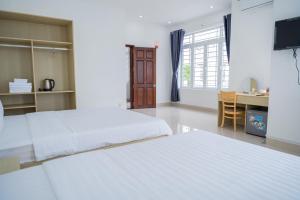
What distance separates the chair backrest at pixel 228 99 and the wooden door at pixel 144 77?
3159mm

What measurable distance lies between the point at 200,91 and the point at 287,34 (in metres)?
3.71

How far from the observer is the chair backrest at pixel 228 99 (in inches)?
165

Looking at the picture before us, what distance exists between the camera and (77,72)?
4.14 metres

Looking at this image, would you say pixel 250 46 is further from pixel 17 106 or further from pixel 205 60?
pixel 17 106

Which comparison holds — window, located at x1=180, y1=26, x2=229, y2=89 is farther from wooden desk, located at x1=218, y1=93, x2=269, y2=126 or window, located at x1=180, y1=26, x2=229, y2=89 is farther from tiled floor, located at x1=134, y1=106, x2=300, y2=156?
wooden desk, located at x1=218, y1=93, x2=269, y2=126

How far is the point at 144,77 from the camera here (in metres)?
6.94

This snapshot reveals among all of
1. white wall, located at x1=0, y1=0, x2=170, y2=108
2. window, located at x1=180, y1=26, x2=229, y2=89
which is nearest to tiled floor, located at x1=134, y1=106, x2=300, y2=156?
window, located at x1=180, y1=26, x2=229, y2=89

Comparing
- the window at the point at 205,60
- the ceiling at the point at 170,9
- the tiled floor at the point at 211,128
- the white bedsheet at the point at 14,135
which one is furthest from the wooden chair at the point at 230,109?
the white bedsheet at the point at 14,135

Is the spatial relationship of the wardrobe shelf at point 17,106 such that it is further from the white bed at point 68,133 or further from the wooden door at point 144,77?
the wooden door at point 144,77

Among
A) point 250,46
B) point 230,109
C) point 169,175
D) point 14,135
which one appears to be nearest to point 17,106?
point 14,135

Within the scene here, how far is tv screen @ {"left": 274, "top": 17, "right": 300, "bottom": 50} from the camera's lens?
288cm

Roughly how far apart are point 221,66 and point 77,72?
406 centimetres

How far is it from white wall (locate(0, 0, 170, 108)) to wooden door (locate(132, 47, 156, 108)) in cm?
207

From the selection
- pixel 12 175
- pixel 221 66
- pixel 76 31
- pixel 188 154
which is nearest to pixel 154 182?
pixel 188 154
